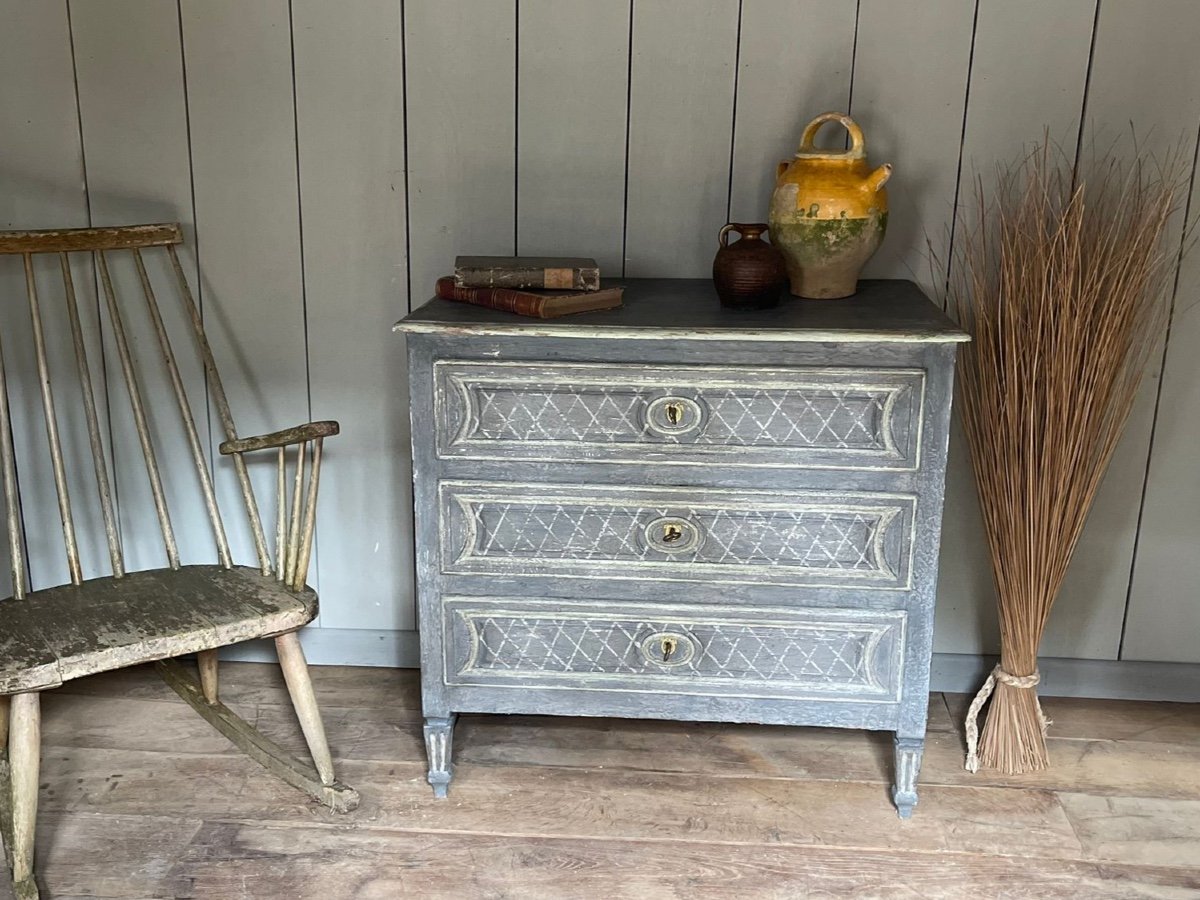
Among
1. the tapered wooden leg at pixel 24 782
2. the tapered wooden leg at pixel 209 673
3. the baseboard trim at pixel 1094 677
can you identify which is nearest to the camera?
the tapered wooden leg at pixel 24 782

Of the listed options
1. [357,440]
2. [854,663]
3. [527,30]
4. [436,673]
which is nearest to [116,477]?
[357,440]

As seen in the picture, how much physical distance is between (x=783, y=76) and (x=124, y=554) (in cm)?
181

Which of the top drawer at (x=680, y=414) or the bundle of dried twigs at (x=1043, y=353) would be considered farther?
the bundle of dried twigs at (x=1043, y=353)

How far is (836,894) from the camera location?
1926 mm

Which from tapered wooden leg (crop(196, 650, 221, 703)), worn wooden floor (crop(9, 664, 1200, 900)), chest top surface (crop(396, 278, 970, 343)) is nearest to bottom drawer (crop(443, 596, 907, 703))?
worn wooden floor (crop(9, 664, 1200, 900))

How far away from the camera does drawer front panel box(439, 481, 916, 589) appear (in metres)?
1.98

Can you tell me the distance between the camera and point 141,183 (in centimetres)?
243

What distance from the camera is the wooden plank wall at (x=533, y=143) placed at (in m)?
2.26

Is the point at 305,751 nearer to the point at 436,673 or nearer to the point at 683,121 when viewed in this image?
the point at 436,673

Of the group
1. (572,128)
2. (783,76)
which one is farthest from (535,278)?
(783,76)

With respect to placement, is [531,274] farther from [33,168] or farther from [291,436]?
[33,168]

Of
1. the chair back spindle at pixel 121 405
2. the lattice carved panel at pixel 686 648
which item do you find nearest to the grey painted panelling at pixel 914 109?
the lattice carved panel at pixel 686 648

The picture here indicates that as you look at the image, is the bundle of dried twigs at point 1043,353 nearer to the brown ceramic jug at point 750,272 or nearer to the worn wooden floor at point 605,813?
the worn wooden floor at point 605,813

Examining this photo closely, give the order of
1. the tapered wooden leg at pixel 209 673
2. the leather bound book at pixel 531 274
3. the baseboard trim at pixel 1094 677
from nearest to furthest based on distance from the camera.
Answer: the leather bound book at pixel 531 274
the tapered wooden leg at pixel 209 673
the baseboard trim at pixel 1094 677
